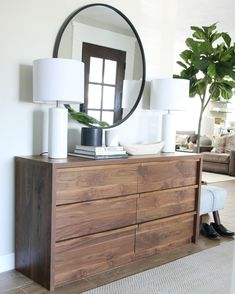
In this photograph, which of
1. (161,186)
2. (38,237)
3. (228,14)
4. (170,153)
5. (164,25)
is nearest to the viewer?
(38,237)

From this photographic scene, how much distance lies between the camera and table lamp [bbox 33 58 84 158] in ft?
7.24

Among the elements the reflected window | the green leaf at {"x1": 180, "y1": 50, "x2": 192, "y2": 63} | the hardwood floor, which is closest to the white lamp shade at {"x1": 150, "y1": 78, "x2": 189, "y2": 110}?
the reflected window

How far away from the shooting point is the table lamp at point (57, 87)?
2.21m

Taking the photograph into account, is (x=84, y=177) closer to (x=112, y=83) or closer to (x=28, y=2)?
(x=112, y=83)

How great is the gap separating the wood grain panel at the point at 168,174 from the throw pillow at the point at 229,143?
4625 millimetres

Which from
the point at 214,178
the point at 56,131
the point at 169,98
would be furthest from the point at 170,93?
the point at 214,178

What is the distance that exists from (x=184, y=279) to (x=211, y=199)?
3.73 feet

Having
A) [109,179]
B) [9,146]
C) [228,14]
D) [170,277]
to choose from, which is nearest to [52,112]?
[9,146]

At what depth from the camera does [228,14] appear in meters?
4.99

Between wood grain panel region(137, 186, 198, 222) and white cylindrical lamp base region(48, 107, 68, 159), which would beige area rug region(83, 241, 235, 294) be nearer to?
wood grain panel region(137, 186, 198, 222)

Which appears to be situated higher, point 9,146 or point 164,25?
point 164,25

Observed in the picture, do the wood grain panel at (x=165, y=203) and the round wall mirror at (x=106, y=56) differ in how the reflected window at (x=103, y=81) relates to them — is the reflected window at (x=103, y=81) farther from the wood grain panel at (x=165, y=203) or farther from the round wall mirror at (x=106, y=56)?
the wood grain panel at (x=165, y=203)

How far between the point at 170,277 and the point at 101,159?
3.00ft

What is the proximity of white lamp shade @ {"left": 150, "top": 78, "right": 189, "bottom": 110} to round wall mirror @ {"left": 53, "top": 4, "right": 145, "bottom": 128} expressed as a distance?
19 centimetres
